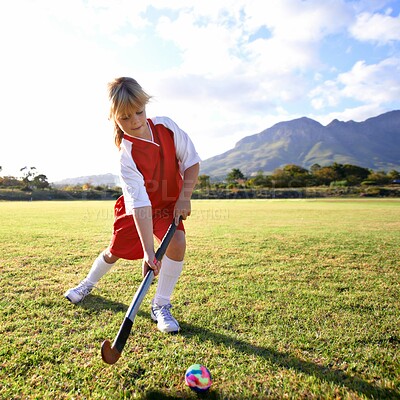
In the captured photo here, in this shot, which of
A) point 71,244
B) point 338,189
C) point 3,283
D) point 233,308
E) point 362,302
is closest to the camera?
point 233,308

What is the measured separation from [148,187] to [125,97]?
0.84 metres

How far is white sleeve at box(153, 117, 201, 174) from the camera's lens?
118 inches

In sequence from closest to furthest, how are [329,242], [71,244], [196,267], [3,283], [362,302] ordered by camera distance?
[362,302], [3,283], [196,267], [71,244], [329,242]

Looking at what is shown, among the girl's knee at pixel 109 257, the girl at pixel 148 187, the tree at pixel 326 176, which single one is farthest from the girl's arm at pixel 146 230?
the tree at pixel 326 176

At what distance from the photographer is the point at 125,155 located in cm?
265

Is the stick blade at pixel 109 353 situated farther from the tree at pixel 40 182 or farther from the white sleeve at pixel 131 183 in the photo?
the tree at pixel 40 182

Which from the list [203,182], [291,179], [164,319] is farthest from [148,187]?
[291,179]

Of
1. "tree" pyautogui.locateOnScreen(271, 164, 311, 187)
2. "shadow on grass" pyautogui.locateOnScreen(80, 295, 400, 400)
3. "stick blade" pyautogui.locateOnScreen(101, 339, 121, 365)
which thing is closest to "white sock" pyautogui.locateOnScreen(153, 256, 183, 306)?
"shadow on grass" pyautogui.locateOnScreen(80, 295, 400, 400)

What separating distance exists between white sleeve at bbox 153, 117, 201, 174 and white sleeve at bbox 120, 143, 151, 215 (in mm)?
524

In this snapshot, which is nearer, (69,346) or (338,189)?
(69,346)

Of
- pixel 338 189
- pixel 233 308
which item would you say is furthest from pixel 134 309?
pixel 338 189

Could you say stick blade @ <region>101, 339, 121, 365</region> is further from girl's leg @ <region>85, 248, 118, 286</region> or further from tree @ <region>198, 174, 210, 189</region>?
tree @ <region>198, 174, 210, 189</region>

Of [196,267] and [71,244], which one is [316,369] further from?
[71,244]

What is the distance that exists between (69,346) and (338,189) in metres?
63.6
